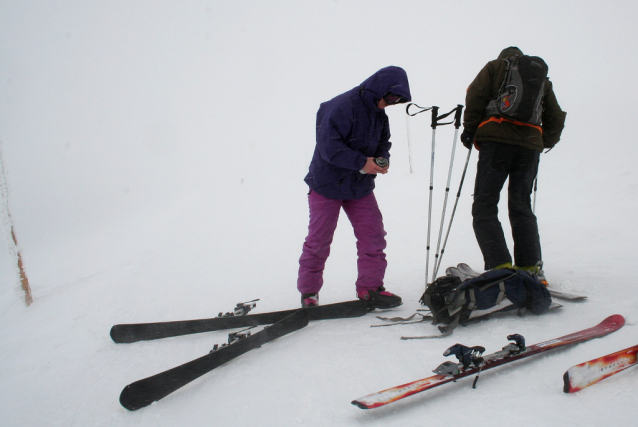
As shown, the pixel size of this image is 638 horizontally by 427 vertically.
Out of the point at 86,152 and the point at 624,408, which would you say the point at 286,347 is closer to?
the point at 624,408

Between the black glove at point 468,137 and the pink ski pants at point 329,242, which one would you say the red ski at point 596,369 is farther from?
the black glove at point 468,137

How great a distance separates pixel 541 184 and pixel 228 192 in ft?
33.5

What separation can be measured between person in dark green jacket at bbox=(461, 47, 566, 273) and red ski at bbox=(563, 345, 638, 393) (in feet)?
4.03

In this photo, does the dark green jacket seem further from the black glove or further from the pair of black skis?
the pair of black skis

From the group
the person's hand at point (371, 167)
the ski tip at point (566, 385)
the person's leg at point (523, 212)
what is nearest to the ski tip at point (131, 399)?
the ski tip at point (566, 385)

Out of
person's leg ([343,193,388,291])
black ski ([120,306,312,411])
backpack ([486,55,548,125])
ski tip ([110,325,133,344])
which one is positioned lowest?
ski tip ([110,325,133,344])

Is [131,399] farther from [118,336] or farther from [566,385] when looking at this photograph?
[566,385]

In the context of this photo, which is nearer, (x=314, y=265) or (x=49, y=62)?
(x=314, y=265)

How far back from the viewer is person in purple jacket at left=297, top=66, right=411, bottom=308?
9.18 ft

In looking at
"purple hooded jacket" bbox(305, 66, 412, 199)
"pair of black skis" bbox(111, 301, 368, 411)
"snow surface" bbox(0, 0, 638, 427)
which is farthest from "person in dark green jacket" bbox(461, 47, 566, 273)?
"pair of black skis" bbox(111, 301, 368, 411)

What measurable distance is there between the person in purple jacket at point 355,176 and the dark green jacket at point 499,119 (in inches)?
24.1

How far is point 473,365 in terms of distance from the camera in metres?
1.62

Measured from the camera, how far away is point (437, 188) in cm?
848

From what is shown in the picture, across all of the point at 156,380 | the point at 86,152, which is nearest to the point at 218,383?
the point at 156,380
